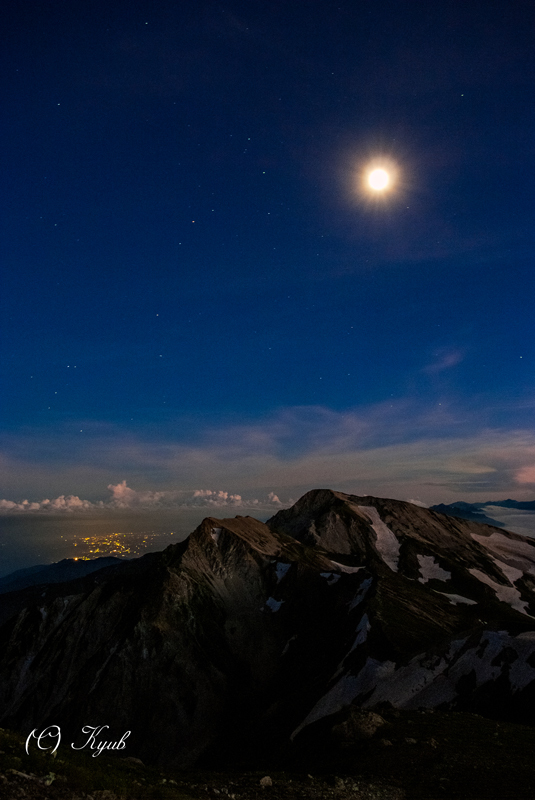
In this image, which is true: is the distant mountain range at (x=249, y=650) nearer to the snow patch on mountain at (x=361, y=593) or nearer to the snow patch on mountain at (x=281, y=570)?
the snow patch on mountain at (x=281, y=570)

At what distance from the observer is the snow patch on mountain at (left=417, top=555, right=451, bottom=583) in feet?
563

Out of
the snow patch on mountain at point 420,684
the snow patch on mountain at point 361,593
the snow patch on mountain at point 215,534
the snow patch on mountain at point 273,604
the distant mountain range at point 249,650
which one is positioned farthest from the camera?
the snow patch on mountain at point 215,534

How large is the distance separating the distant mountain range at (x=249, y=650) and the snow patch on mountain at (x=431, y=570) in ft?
7.62

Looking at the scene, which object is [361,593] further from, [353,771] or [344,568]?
[353,771]

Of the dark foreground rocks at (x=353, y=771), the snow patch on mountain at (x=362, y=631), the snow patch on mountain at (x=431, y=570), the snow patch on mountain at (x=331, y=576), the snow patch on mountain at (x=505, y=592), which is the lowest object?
the snow patch on mountain at (x=505, y=592)

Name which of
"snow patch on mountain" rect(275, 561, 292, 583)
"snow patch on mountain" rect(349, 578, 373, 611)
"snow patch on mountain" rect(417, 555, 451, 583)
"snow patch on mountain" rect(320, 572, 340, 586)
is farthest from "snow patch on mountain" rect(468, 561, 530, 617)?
"snow patch on mountain" rect(275, 561, 292, 583)

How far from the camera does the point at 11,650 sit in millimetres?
139875

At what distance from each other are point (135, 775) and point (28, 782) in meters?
8.20

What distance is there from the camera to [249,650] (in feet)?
399

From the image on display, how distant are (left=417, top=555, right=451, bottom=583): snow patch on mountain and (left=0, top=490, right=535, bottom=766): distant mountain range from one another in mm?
2324

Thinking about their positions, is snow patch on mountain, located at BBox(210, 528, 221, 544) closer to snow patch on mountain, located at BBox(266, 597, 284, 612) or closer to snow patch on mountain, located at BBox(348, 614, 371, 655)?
snow patch on mountain, located at BBox(266, 597, 284, 612)

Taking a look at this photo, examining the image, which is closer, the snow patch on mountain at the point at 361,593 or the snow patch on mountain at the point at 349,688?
the snow patch on mountain at the point at 349,688

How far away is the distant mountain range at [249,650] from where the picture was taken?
62562 millimetres

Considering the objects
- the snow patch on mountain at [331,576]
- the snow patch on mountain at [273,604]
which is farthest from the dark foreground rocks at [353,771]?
the snow patch on mountain at [273,604]
